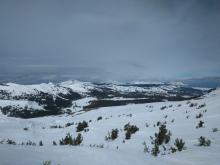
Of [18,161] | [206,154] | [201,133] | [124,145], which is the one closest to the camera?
[18,161]

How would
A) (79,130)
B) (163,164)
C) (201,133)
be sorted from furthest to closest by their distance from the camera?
(79,130)
(201,133)
(163,164)

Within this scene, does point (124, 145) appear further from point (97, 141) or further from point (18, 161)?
point (18, 161)

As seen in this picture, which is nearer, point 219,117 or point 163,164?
point 163,164

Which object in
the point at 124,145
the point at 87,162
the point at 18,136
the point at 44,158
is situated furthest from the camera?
the point at 18,136

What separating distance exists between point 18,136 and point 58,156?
420 inches

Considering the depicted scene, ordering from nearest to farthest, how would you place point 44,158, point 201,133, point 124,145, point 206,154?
point 44,158
point 206,154
point 124,145
point 201,133

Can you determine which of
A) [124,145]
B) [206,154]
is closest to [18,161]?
[206,154]

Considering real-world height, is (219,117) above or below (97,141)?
above

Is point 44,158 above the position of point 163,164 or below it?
above

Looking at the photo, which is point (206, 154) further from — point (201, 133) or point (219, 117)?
point (219, 117)

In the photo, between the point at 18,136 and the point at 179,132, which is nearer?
the point at 179,132

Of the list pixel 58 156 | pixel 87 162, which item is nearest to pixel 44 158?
pixel 58 156

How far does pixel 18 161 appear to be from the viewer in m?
4.58

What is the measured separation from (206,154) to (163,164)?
5.78ft
